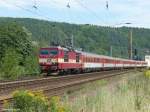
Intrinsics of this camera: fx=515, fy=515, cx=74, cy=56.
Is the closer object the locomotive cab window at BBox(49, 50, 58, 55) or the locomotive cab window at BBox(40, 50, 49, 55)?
the locomotive cab window at BBox(49, 50, 58, 55)

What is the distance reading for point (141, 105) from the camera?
620 inches

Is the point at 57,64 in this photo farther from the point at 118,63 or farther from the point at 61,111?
the point at 118,63

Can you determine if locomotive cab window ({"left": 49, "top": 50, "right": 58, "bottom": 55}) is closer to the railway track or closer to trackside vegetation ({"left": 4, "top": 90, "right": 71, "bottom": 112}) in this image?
the railway track

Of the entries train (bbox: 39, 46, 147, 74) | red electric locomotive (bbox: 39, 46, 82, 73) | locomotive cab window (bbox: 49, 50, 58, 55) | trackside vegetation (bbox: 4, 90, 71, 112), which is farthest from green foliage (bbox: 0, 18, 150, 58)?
trackside vegetation (bbox: 4, 90, 71, 112)

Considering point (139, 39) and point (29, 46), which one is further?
point (139, 39)

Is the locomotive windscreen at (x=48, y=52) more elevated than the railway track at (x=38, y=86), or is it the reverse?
the locomotive windscreen at (x=48, y=52)

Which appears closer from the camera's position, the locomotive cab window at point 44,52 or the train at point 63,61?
the train at point 63,61

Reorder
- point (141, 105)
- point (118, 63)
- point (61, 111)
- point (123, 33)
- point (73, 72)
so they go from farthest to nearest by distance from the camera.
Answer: point (123, 33) → point (118, 63) → point (73, 72) → point (141, 105) → point (61, 111)

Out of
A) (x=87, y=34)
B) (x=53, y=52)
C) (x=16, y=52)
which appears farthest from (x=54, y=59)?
(x=87, y=34)

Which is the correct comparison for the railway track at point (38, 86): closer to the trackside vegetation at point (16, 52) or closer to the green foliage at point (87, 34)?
the trackside vegetation at point (16, 52)

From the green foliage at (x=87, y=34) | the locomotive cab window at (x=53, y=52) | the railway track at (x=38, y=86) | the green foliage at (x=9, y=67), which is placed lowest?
the railway track at (x=38, y=86)

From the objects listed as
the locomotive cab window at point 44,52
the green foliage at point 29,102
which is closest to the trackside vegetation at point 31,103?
the green foliage at point 29,102

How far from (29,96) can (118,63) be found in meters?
76.7

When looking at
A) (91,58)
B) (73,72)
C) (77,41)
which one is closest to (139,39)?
(77,41)
